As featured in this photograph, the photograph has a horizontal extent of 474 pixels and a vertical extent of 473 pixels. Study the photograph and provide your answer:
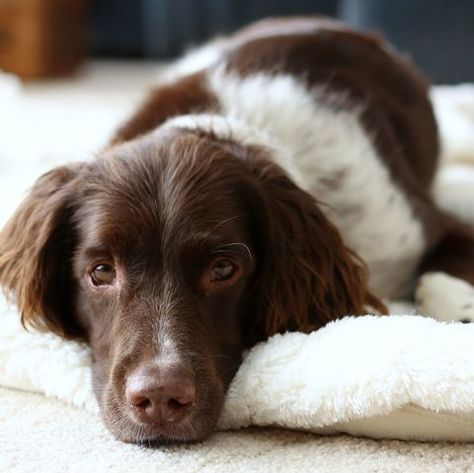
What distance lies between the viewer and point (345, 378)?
1.92 meters

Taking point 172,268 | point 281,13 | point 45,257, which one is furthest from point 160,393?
point 281,13

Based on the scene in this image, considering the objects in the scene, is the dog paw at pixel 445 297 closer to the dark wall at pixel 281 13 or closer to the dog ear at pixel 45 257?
the dog ear at pixel 45 257

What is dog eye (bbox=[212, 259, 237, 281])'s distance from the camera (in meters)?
2.11

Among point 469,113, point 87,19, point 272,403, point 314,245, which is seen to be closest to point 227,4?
point 87,19

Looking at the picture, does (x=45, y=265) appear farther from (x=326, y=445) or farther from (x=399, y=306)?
(x=399, y=306)

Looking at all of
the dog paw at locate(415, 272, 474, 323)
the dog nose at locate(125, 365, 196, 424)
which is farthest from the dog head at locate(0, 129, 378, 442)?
the dog paw at locate(415, 272, 474, 323)

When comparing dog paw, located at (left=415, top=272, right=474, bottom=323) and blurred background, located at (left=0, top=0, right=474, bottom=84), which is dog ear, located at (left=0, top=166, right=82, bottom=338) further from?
blurred background, located at (left=0, top=0, right=474, bottom=84)

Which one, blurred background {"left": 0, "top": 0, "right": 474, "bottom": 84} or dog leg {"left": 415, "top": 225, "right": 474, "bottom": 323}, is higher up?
dog leg {"left": 415, "top": 225, "right": 474, "bottom": 323}

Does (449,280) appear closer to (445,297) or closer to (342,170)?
(445,297)

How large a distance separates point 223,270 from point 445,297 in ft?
2.42

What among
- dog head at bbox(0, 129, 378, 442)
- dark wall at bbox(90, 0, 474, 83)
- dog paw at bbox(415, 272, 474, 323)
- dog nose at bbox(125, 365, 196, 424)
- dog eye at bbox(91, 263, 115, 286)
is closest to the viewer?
dog nose at bbox(125, 365, 196, 424)

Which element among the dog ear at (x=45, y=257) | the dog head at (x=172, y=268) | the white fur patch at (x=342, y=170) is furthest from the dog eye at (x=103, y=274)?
the white fur patch at (x=342, y=170)

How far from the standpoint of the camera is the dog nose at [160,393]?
71.9 inches

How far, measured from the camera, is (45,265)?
228 centimetres
